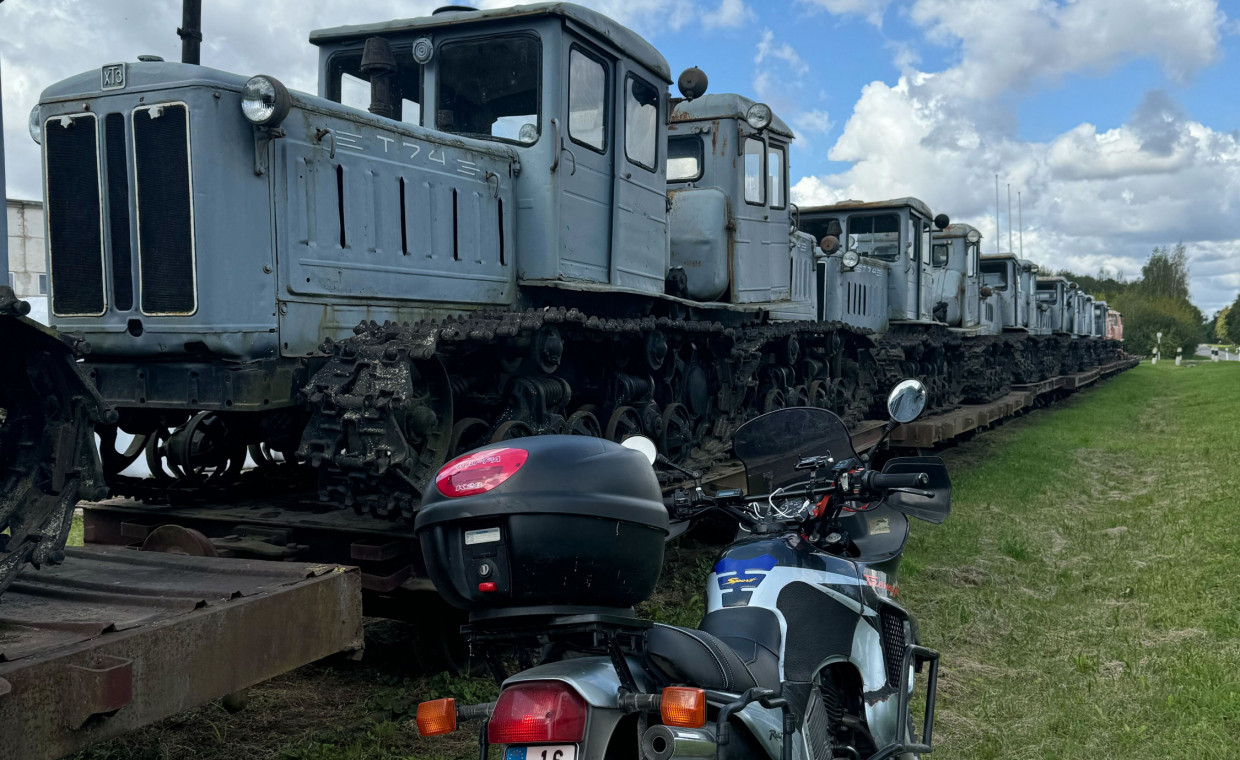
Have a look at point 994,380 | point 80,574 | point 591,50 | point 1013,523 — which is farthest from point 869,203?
point 80,574

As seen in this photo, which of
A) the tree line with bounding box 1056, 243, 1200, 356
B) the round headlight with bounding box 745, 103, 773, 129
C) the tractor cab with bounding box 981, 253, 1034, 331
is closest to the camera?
the round headlight with bounding box 745, 103, 773, 129

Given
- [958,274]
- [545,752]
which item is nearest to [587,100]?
[545,752]

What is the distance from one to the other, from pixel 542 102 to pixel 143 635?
4294 millimetres

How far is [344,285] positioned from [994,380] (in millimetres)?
15767

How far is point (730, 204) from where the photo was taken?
28.5 ft

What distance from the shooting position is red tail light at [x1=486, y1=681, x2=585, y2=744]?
80.7 inches

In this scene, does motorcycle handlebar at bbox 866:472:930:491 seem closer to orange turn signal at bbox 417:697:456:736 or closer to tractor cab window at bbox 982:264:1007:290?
orange turn signal at bbox 417:697:456:736

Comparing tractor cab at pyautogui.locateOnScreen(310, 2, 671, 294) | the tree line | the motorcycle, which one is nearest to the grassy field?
the motorcycle

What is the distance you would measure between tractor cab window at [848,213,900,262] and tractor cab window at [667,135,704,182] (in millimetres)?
6072

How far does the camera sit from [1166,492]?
424 inches

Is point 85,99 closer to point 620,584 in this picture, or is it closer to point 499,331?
point 499,331

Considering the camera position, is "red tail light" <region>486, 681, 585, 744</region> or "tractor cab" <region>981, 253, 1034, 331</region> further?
"tractor cab" <region>981, 253, 1034, 331</region>

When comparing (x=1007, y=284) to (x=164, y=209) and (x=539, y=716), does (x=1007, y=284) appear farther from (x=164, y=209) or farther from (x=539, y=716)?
(x=539, y=716)

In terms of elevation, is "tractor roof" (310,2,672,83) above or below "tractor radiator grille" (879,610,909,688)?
above
